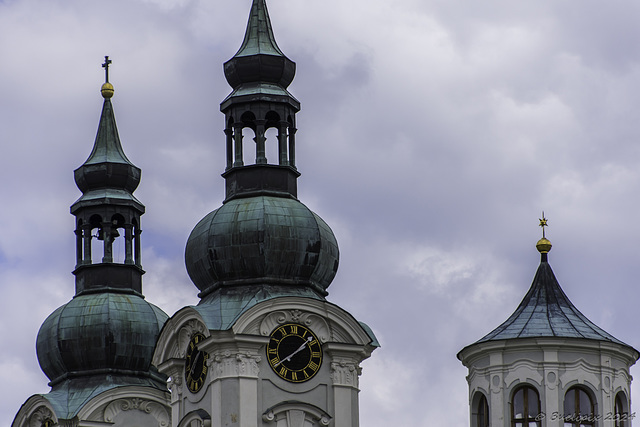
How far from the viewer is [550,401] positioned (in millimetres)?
58531

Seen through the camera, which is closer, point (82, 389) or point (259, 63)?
point (259, 63)

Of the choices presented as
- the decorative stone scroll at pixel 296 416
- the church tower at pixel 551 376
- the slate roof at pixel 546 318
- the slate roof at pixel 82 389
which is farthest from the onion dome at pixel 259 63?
the church tower at pixel 551 376

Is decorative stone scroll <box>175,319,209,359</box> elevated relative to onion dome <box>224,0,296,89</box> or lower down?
lower down

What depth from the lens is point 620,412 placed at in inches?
2325

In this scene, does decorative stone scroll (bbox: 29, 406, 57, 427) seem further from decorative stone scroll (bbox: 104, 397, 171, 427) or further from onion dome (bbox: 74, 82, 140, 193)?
onion dome (bbox: 74, 82, 140, 193)

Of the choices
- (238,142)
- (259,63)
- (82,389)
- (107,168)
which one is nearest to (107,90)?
(107,168)

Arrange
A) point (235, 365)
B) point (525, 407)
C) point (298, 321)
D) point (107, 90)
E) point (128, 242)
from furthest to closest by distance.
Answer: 1. point (107, 90)
2. point (128, 242)
3. point (298, 321)
4. point (235, 365)
5. point (525, 407)

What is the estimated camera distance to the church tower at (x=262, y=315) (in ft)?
207

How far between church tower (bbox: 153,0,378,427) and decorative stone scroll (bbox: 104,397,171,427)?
4.94 m

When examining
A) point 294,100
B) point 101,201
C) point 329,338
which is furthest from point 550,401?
point 101,201

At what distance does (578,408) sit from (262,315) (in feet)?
28.0

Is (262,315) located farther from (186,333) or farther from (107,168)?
(107,168)

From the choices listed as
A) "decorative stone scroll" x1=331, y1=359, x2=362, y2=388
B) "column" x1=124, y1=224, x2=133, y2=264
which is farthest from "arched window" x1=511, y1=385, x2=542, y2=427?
"column" x1=124, y1=224, x2=133, y2=264

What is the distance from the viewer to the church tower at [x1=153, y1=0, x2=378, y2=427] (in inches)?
2489
